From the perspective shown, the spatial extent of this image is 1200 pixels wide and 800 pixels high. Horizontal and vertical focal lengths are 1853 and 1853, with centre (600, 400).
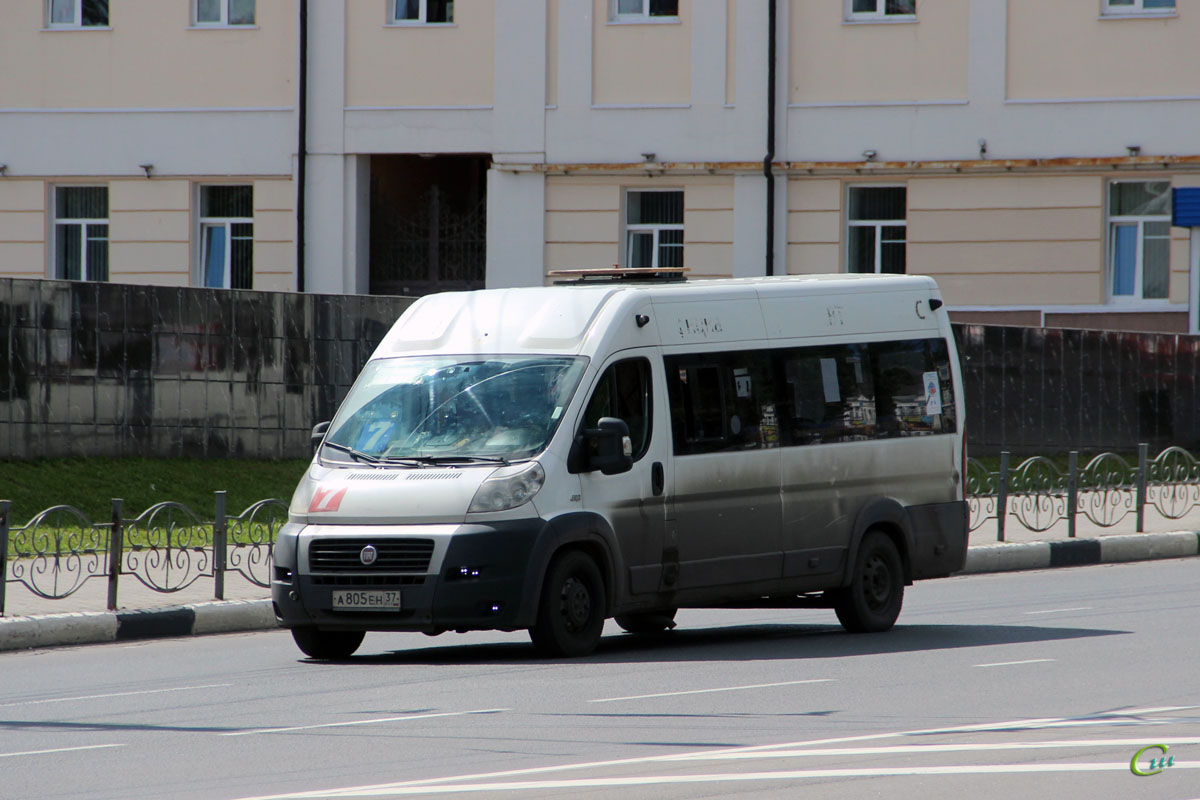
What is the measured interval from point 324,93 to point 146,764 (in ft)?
76.6

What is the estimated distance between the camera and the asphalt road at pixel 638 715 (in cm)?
708

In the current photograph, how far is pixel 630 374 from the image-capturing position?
451 inches

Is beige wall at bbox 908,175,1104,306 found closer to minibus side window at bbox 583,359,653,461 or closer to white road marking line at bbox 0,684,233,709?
minibus side window at bbox 583,359,653,461

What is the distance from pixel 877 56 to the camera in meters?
28.5

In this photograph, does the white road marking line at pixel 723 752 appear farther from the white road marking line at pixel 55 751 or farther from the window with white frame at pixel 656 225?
the window with white frame at pixel 656 225

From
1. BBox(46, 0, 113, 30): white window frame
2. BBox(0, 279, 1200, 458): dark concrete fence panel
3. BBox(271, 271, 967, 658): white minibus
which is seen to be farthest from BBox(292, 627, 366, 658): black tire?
BBox(46, 0, 113, 30): white window frame

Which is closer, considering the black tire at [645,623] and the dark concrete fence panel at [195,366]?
the black tire at [645,623]

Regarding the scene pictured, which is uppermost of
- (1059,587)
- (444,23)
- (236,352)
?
(444,23)

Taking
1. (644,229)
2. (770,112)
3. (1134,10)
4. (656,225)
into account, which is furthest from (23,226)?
(1134,10)

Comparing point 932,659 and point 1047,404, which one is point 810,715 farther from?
point 1047,404

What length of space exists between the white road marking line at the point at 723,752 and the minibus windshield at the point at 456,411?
343cm

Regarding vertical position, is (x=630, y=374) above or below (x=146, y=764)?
above

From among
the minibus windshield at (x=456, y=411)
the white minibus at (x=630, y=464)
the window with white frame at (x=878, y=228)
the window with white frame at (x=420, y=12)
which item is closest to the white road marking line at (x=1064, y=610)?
the white minibus at (x=630, y=464)

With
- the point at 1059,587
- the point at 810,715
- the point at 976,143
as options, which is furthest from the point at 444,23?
the point at 810,715
